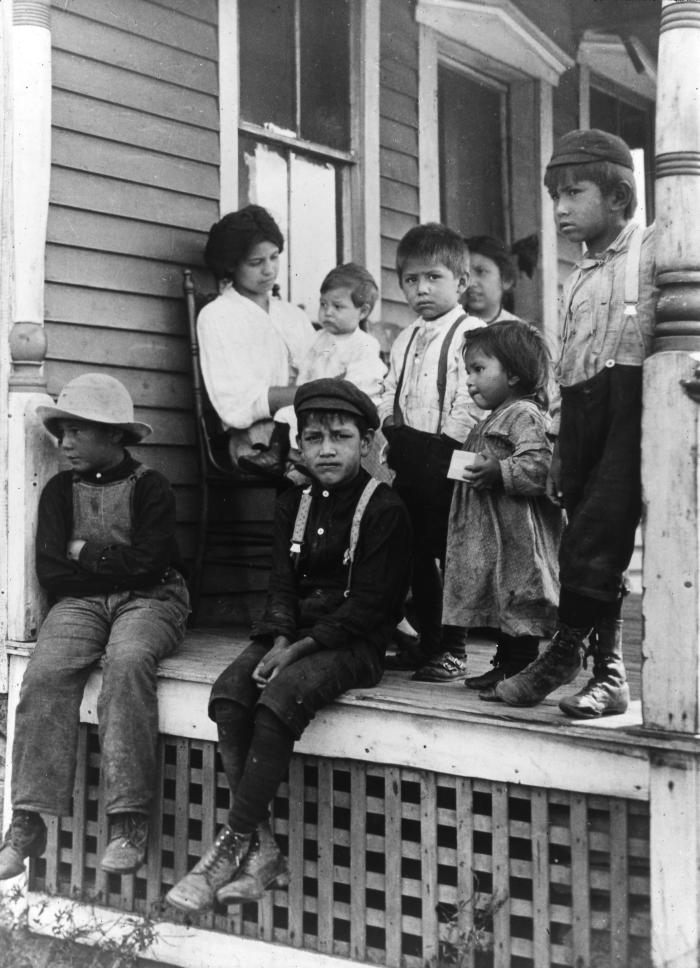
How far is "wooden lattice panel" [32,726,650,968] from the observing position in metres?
3.09

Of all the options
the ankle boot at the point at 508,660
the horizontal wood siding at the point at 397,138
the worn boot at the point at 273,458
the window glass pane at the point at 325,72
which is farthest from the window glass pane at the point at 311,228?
the ankle boot at the point at 508,660

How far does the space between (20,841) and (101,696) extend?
56cm

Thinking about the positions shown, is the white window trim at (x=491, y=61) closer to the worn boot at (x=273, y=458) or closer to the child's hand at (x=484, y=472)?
the worn boot at (x=273, y=458)

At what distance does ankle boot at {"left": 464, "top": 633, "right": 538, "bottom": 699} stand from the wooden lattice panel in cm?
35

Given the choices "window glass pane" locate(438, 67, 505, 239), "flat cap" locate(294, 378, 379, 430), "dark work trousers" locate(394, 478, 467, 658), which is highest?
"window glass pane" locate(438, 67, 505, 239)

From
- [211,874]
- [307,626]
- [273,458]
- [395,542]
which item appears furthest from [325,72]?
[211,874]

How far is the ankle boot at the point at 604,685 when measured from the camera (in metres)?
3.21

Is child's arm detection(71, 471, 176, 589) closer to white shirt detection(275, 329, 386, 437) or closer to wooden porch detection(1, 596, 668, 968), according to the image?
wooden porch detection(1, 596, 668, 968)

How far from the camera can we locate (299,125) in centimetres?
613

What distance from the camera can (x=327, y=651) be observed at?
3602mm

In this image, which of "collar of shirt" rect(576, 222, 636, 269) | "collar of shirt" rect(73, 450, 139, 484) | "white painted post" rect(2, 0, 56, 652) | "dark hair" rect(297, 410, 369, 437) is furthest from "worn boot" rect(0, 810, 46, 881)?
"collar of shirt" rect(576, 222, 636, 269)

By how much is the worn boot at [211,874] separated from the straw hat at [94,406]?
59.1 inches

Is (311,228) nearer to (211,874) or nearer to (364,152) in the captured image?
(364,152)

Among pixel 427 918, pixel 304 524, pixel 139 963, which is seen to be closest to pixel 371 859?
pixel 427 918
